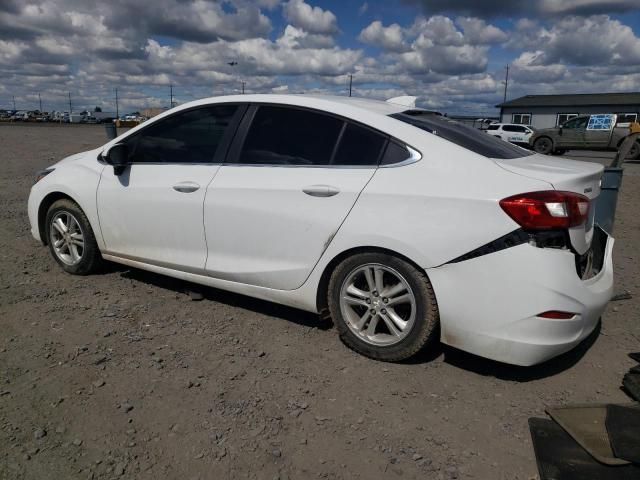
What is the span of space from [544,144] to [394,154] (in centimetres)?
2410

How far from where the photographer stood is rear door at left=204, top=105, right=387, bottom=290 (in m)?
3.24

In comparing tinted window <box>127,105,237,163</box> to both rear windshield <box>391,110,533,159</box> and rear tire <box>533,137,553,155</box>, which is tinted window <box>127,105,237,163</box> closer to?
rear windshield <box>391,110,533,159</box>

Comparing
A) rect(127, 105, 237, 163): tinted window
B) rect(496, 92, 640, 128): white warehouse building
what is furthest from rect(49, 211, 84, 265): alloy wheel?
rect(496, 92, 640, 128): white warehouse building

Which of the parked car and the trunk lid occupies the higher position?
the trunk lid

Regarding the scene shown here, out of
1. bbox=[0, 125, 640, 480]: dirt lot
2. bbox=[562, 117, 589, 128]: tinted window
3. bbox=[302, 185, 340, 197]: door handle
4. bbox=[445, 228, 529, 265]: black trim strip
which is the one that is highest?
bbox=[302, 185, 340, 197]: door handle

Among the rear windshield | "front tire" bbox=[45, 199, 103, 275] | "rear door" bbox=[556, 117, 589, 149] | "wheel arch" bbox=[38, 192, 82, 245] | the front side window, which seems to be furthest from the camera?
the front side window

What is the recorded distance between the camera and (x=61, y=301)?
4.14 meters

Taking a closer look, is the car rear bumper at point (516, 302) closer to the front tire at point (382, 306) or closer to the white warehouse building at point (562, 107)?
the front tire at point (382, 306)

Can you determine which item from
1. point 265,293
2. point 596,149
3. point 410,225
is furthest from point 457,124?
point 596,149

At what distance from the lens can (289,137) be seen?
3553mm

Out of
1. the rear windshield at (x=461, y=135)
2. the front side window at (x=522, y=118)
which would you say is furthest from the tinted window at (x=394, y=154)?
the front side window at (x=522, y=118)

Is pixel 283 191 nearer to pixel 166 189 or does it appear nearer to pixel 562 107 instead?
pixel 166 189

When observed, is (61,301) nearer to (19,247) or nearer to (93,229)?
(93,229)

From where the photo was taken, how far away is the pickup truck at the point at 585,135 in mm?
22906
